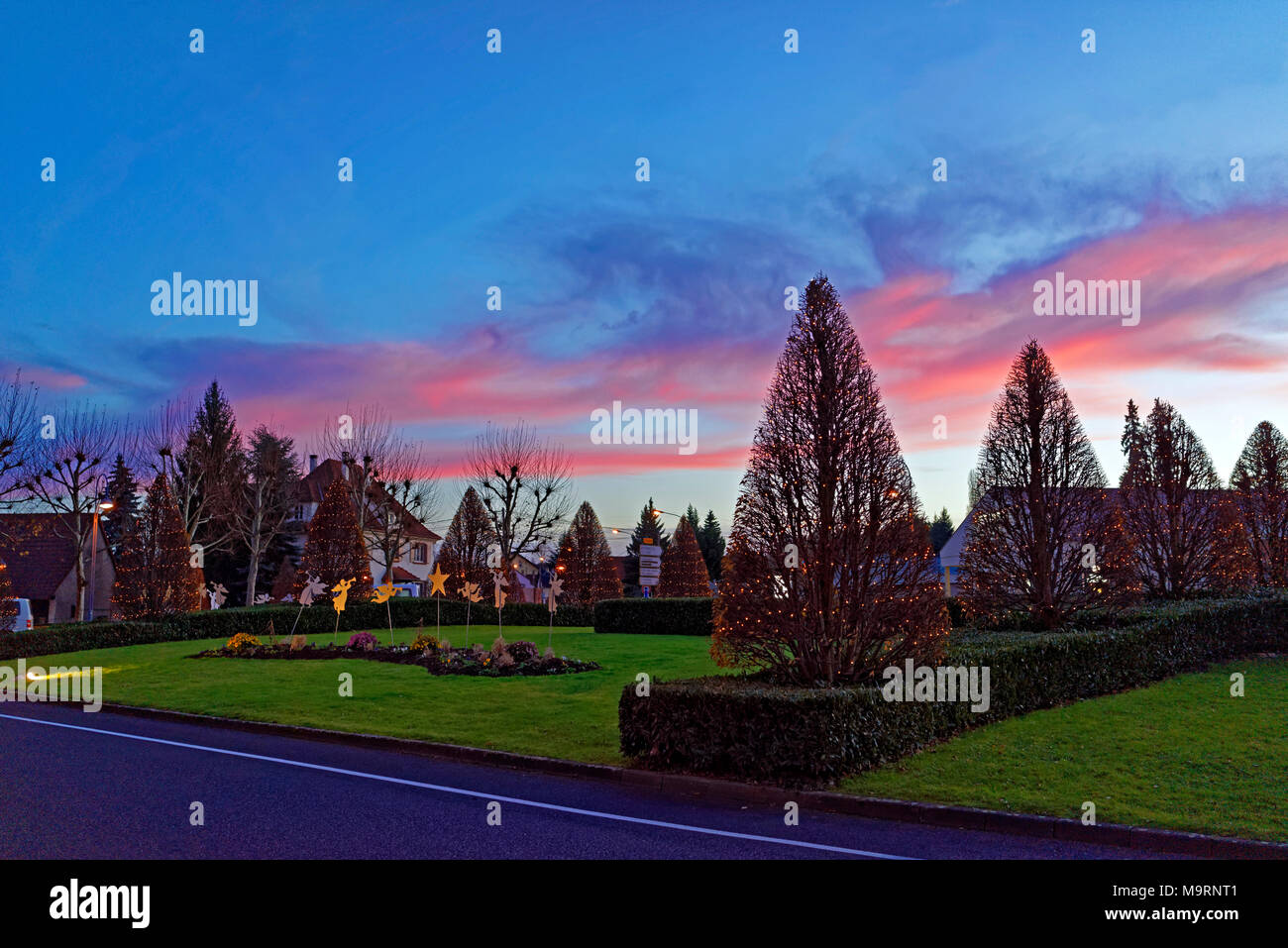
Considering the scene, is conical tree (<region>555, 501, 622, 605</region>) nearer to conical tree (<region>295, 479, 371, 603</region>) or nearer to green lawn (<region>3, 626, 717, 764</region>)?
conical tree (<region>295, 479, 371, 603</region>)

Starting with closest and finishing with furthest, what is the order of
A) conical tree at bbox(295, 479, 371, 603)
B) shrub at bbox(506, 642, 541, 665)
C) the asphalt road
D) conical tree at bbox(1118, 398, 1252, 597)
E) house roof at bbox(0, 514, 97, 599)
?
the asphalt road
shrub at bbox(506, 642, 541, 665)
conical tree at bbox(1118, 398, 1252, 597)
conical tree at bbox(295, 479, 371, 603)
house roof at bbox(0, 514, 97, 599)

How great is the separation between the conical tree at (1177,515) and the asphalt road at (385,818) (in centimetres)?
1788

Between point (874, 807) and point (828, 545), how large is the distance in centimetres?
348

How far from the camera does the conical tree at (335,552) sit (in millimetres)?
35438

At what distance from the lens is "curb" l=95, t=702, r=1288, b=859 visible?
712 centimetres

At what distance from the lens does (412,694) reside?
54.6 feet

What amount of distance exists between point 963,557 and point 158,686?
17493 mm

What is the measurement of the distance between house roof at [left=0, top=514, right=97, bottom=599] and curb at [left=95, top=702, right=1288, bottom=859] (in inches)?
1850

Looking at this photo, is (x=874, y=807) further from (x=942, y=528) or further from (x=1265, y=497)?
(x=942, y=528)

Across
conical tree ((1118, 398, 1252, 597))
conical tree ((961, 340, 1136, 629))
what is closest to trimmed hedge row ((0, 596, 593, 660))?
conical tree ((961, 340, 1136, 629))

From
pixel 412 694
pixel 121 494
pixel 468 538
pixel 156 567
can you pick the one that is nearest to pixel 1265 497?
pixel 412 694

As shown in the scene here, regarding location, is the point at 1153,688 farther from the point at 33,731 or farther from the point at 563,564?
the point at 563,564

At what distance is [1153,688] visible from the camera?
15312mm
